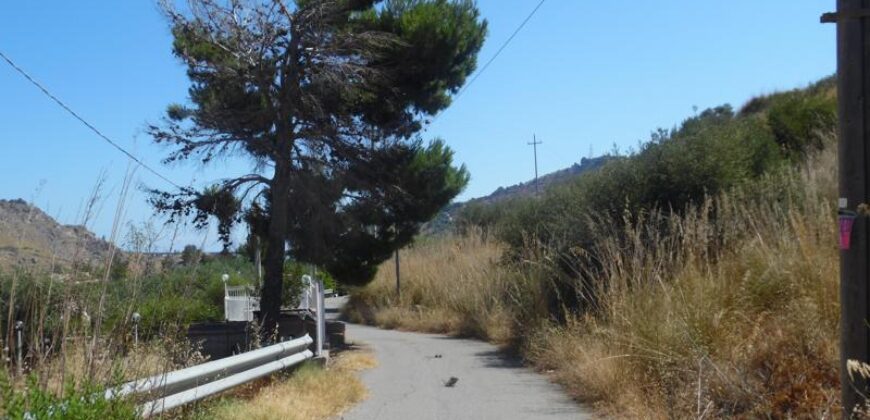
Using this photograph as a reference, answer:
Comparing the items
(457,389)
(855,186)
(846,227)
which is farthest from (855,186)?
(457,389)

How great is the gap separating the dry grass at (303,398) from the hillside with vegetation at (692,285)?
283 centimetres

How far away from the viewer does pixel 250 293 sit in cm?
1870

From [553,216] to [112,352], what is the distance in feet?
40.6

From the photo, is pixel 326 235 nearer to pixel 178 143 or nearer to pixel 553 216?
pixel 178 143

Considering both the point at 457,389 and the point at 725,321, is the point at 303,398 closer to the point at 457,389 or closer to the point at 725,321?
the point at 457,389

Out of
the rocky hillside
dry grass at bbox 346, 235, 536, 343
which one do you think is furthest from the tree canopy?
the rocky hillside

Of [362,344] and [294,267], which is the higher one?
[294,267]

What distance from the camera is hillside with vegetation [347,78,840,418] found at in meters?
7.72

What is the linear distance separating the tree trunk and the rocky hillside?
8.98 metres

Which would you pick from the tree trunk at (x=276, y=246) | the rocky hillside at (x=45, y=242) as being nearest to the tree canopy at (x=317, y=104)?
the tree trunk at (x=276, y=246)

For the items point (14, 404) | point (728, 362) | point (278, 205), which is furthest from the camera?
point (278, 205)

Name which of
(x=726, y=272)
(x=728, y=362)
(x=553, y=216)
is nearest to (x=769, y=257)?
(x=726, y=272)

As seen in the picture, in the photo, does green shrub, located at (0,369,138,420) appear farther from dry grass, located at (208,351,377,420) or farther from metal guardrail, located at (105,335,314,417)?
dry grass, located at (208,351,377,420)

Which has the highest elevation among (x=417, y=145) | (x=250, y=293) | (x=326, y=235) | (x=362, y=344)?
(x=417, y=145)
